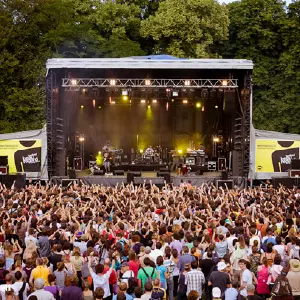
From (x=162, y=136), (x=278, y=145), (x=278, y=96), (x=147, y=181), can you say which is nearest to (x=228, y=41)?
(x=278, y=96)

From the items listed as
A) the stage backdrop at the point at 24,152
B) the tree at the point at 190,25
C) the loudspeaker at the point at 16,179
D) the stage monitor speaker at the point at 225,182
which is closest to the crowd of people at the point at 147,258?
the stage monitor speaker at the point at 225,182

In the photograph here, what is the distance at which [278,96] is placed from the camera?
123 feet

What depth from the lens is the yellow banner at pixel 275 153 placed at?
25.8 meters

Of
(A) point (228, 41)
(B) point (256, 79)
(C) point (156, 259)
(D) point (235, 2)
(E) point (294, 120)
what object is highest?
(D) point (235, 2)

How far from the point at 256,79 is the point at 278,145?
12.1 metres

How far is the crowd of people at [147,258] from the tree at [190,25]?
2585cm

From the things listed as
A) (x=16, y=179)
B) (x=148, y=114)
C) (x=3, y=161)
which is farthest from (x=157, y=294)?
(x=148, y=114)


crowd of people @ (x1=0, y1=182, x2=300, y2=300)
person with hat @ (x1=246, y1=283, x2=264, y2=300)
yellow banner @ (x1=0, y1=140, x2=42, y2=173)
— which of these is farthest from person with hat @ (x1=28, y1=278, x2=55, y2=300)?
yellow banner @ (x1=0, y1=140, x2=42, y2=173)

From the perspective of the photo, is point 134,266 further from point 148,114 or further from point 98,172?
A: point 148,114

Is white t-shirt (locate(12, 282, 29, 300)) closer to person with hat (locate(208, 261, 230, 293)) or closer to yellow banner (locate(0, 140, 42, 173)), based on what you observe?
person with hat (locate(208, 261, 230, 293))

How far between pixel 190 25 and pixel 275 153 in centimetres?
1384

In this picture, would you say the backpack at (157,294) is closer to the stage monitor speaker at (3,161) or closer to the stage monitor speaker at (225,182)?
the stage monitor speaker at (225,182)

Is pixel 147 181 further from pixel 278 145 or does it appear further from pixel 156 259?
pixel 156 259

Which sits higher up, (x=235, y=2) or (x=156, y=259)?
(x=235, y=2)
